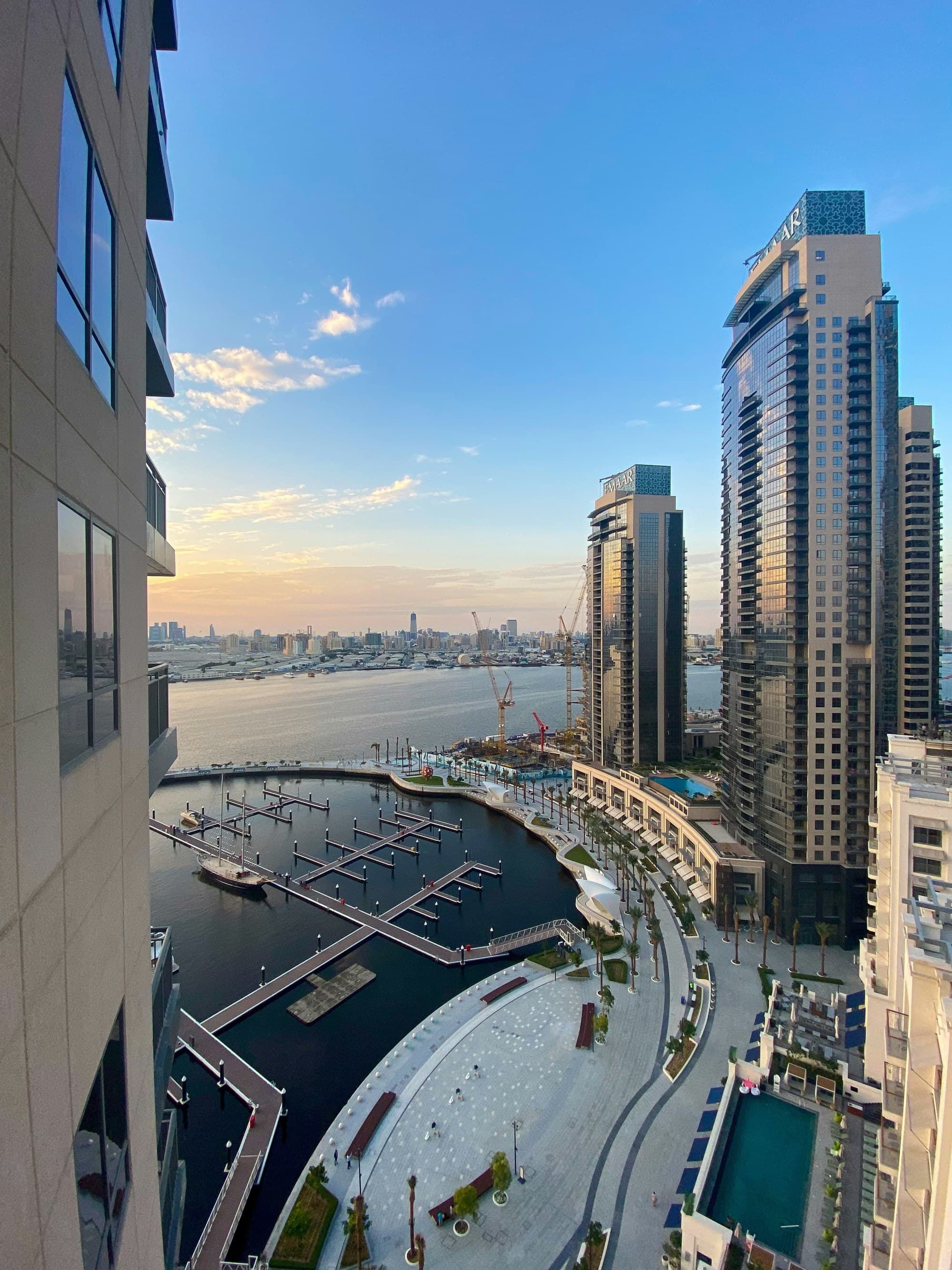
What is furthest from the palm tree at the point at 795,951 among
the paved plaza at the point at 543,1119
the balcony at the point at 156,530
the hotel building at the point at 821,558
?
the balcony at the point at 156,530

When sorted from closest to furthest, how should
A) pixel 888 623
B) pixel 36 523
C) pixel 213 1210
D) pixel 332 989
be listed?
pixel 36 523 < pixel 213 1210 < pixel 332 989 < pixel 888 623

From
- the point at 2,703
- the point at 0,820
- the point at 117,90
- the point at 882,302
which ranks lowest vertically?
the point at 0,820

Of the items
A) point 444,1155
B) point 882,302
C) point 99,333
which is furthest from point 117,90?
point 882,302

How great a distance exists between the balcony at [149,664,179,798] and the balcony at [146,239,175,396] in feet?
8.79

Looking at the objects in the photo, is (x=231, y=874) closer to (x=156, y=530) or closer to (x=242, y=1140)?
(x=242, y=1140)

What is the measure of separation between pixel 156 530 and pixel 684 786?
30051 mm

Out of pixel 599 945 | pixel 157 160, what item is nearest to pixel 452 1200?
pixel 599 945

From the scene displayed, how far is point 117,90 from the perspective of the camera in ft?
10.8

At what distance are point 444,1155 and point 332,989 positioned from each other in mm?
7781

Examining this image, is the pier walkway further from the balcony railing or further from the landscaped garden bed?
the balcony railing

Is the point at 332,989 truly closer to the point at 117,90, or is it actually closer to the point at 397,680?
the point at 117,90

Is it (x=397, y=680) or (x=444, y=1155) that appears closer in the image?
(x=444, y=1155)

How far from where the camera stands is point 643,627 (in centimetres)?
3638

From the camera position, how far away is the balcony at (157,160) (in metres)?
4.63
